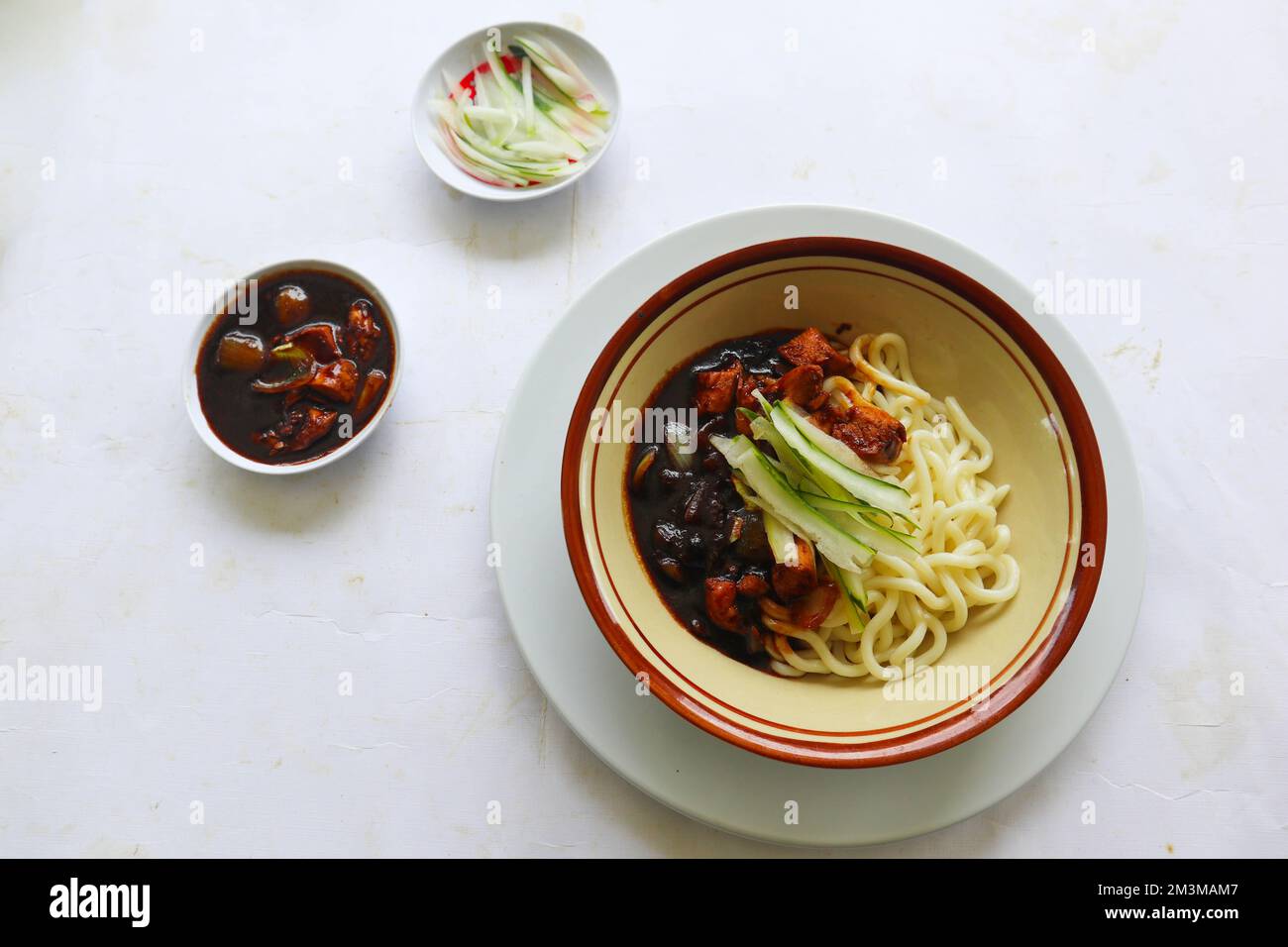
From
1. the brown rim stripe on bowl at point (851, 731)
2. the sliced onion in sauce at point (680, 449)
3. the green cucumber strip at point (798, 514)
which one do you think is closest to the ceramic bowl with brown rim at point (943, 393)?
the brown rim stripe on bowl at point (851, 731)

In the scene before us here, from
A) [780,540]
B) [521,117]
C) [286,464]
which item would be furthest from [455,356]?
Answer: [780,540]

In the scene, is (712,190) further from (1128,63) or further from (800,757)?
(800,757)

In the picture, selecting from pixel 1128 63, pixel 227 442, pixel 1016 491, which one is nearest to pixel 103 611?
pixel 227 442

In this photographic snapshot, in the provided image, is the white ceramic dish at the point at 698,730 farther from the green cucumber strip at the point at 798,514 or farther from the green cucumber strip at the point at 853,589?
the green cucumber strip at the point at 798,514

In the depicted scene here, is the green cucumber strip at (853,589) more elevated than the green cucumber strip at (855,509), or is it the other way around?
the green cucumber strip at (855,509)

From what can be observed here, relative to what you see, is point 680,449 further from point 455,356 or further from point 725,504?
point 455,356
